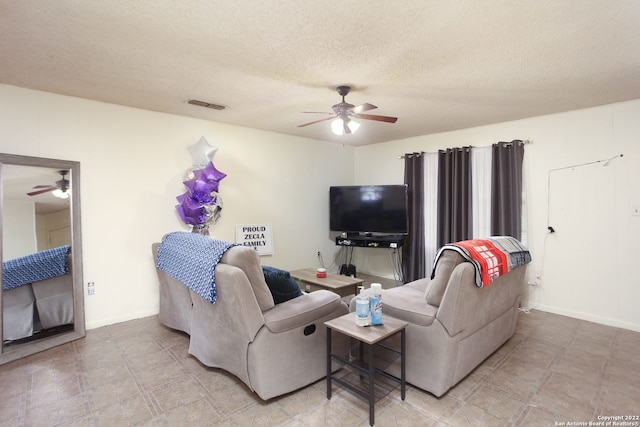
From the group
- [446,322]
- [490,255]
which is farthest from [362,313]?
[490,255]

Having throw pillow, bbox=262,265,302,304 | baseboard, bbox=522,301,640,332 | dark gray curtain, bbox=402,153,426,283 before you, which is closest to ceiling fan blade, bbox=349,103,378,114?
throw pillow, bbox=262,265,302,304

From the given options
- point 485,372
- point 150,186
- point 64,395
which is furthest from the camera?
point 150,186

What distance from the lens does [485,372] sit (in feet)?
7.89

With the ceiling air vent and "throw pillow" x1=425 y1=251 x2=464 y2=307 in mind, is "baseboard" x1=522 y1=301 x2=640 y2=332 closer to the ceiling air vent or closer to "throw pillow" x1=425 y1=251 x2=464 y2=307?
"throw pillow" x1=425 y1=251 x2=464 y2=307

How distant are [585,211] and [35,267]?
553 cm

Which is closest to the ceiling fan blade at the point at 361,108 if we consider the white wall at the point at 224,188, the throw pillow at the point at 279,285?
the throw pillow at the point at 279,285

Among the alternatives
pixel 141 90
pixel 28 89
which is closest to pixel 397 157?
pixel 141 90

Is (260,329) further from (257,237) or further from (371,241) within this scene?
(371,241)

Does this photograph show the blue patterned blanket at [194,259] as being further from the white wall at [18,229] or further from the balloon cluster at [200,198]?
the white wall at [18,229]

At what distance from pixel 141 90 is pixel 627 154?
482 centimetres

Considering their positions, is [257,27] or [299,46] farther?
[299,46]

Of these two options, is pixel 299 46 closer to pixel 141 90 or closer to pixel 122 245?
pixel 141 90

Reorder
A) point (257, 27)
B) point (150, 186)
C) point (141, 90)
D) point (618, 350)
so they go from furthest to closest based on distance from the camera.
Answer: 1. point (150, 186)
2. point (141, 90)
3. point (618, 350)
4. point (257, 27)

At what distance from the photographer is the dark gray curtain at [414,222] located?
4.88m
